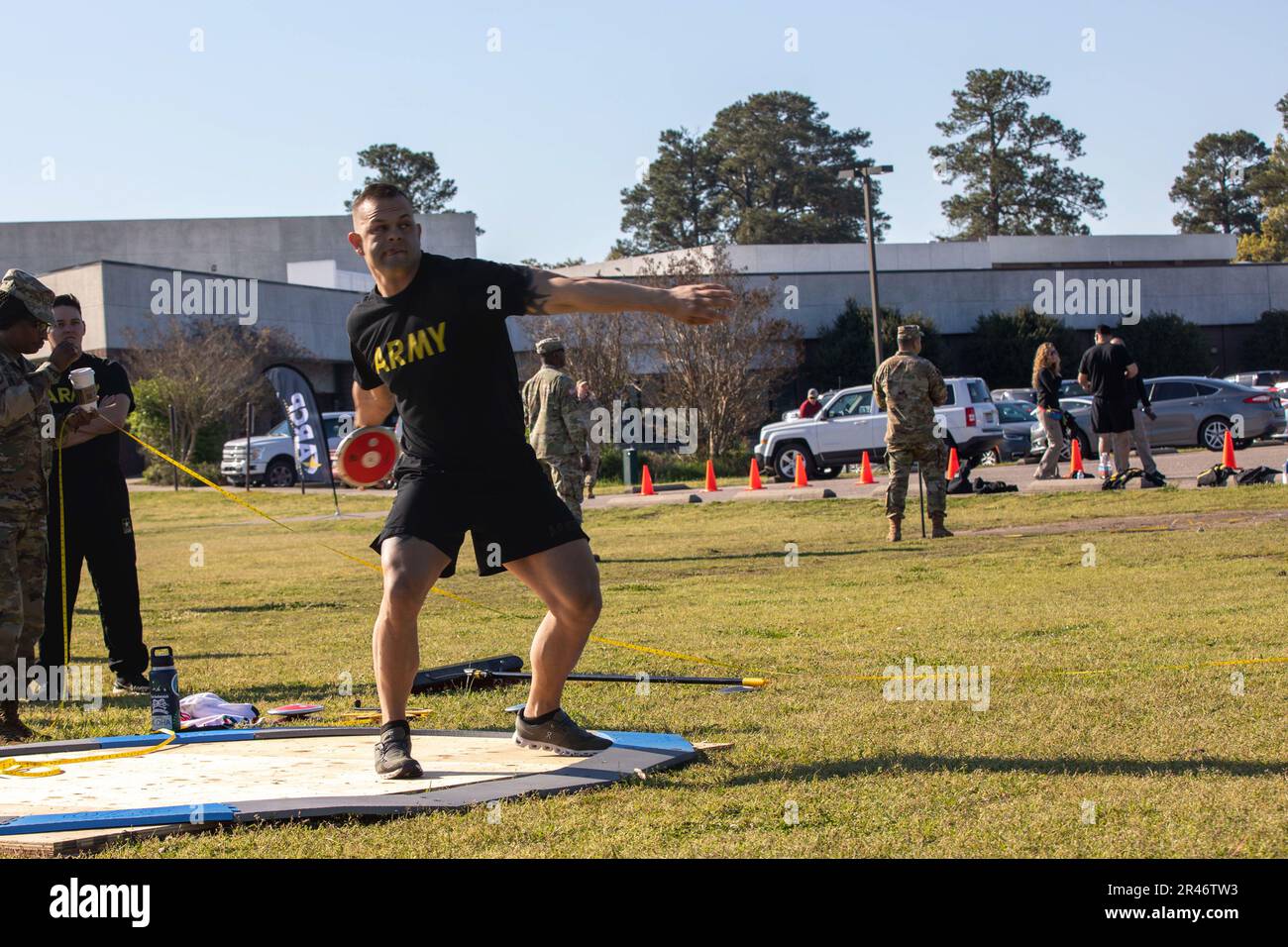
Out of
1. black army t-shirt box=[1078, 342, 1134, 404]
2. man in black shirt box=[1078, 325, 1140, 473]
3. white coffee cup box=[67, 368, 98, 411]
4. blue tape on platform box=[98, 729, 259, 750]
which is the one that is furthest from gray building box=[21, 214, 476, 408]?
blue tape on platform box=[98, 729, 259, 750]

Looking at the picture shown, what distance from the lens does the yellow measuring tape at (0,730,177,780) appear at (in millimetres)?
5746

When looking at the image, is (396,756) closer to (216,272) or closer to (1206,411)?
(1206,411)

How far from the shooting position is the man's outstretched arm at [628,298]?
17.1ft

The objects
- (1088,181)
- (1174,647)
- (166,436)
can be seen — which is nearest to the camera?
(1174,647)

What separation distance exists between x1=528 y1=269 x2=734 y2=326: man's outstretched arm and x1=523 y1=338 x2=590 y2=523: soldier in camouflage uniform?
847 cm

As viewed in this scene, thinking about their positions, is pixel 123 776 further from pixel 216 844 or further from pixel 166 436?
pixel 166 436

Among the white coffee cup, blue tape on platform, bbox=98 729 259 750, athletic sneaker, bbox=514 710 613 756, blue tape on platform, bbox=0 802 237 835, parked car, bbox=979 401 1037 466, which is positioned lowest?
blue tape on platform, bbox=98 729 259 750

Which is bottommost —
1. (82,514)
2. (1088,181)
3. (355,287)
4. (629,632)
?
(629,632)

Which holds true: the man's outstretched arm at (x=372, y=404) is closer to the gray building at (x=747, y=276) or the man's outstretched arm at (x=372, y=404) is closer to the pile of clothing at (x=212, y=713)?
the pile of clothing at (x=212, y=713)

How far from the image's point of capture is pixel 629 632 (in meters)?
9.85

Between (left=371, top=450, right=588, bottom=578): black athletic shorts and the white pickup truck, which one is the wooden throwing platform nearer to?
(left=371, top=450, right=588, bottom=578): black athletic shorts

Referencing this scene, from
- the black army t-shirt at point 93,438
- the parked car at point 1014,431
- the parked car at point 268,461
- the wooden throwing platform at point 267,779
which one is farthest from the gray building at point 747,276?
the wooden throwing platform at point 267,779
